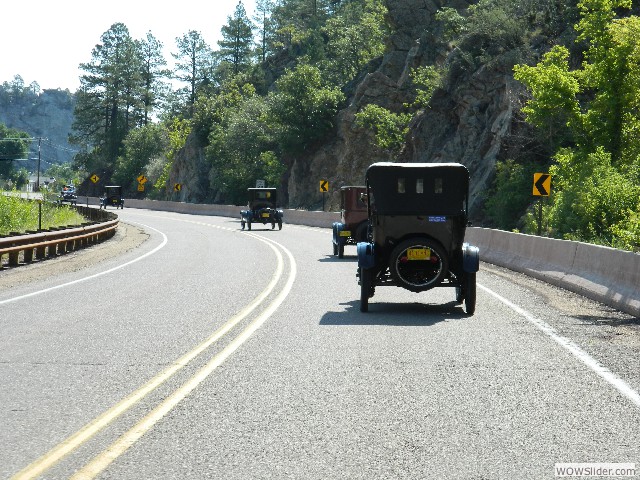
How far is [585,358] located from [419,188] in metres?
5.84

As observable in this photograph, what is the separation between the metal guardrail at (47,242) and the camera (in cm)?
2268

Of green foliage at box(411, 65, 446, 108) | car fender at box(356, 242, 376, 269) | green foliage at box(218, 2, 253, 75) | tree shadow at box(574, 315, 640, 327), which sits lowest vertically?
tree shadow at box(574, 315, 640, 327)

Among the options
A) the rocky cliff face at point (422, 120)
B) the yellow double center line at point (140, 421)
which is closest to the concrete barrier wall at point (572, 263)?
the yellow double center line at point (140, 421)

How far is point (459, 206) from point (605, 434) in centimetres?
877

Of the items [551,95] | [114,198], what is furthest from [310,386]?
[114,198]

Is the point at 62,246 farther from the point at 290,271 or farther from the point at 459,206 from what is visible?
the point at 459,206

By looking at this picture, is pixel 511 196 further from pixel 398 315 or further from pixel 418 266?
pixel 398 315

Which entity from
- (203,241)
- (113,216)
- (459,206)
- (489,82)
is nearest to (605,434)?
(459,206)

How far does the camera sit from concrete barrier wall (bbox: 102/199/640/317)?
14.4 metres

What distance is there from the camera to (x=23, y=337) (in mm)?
10891

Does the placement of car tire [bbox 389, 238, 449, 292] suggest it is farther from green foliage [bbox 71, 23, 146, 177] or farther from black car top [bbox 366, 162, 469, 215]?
green foliage [bbox 71, 23, 146, 177]

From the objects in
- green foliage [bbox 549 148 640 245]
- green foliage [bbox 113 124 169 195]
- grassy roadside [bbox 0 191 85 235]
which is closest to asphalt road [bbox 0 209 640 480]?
green foliage [bbox 549 148 640 245]

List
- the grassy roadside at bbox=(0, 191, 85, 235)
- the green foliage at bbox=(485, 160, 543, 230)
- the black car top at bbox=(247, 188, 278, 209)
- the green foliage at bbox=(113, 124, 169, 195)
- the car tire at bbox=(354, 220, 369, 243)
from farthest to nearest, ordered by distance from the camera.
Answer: the green foliage at bbox=(113, 124, 169, 195) → the black car top at bbox=(247, 188, 278, 209) → the green foliage at bbox=(485, 160, 543, 230) → the grassy roadside at bbox=(0, 191, 85, 235) → the car tire at bbox=(354, 220, 369, 243)

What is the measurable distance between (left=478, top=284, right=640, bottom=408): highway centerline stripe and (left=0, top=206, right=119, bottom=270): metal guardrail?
525 inches
